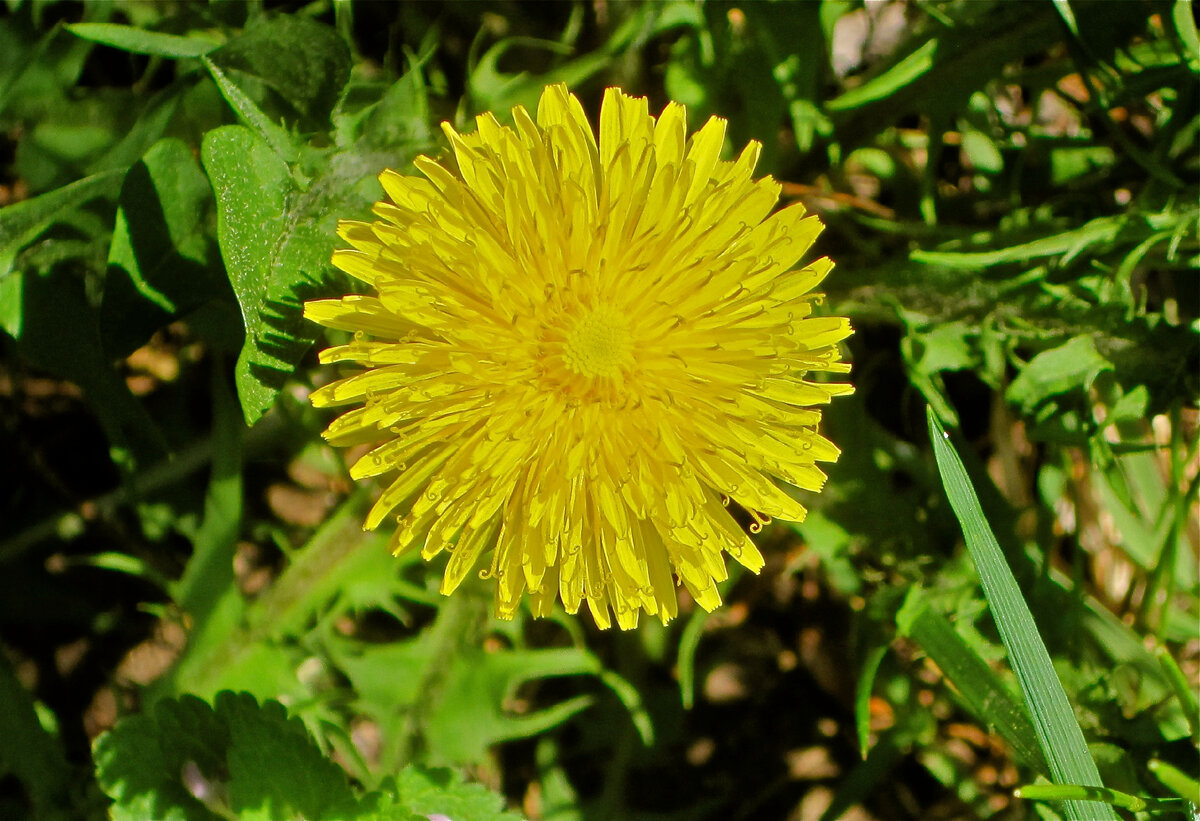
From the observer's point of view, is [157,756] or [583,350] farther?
[157,756]

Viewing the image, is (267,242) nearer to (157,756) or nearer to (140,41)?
(140,41)

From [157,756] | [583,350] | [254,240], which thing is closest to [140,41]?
[254,240]

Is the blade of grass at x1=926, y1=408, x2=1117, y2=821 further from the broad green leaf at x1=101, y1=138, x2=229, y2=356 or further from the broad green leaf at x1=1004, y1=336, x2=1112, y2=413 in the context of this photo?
the broad green leaf at x1=101, y1=138, x2=229, y2=356

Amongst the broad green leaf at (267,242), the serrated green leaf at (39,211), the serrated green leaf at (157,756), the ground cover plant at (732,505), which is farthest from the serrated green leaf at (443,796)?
the serrated green leaf at (39,211)

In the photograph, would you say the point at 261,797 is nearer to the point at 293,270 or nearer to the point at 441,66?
the point at 293,270

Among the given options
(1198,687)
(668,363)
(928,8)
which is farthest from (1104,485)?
(668,363)
